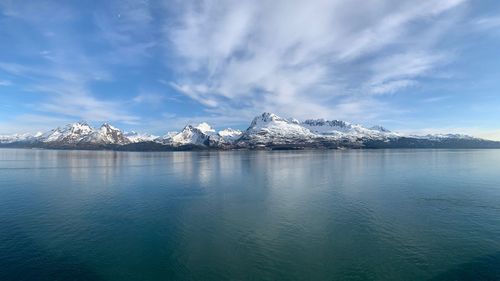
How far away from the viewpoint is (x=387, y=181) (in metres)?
82.8

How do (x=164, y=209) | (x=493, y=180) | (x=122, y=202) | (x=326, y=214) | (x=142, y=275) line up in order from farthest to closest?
(x=493, y=180) < (x=122, y=202) < (x=164, y=209) < (x=326, y=214) < (x=142, y=275)

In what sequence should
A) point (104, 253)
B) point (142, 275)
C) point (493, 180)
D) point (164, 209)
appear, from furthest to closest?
point (493, 180) < point (164, 209) < point (104, 253) < point (142, 275)

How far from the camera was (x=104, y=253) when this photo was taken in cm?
3244

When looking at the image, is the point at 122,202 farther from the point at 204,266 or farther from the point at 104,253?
the point at 204,266

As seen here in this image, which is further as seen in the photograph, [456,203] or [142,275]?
[456,203]

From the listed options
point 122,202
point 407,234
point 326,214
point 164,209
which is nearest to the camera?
point 407,234

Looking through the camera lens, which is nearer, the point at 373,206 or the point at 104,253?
the point at 104,253

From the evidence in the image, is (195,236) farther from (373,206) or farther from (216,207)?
(373,206)

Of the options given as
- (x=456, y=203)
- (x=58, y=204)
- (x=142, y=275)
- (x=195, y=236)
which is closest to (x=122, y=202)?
(x=58, y=204)

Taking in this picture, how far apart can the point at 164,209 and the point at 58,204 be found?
18.6m

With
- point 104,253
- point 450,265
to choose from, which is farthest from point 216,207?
point 450,265

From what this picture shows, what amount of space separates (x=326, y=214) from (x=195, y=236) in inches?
784

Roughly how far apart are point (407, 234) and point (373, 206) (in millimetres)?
14429

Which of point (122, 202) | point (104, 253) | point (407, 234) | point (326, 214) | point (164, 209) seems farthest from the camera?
point (122, 202)
